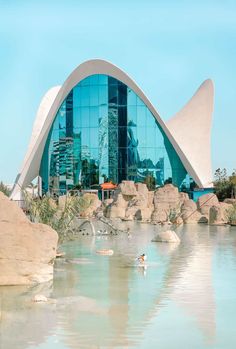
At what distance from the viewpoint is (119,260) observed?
1162cm

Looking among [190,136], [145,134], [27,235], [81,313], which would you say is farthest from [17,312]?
[190,136]

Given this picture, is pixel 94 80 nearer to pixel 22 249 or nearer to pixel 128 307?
pixel 22 249

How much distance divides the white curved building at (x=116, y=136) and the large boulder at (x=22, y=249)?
92.6ft

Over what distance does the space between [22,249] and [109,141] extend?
29.3 meters

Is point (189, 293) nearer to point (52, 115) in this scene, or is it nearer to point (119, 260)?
point (119, 260)

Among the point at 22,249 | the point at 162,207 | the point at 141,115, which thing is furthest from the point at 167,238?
the point at 141,115

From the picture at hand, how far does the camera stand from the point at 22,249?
8.41 metres

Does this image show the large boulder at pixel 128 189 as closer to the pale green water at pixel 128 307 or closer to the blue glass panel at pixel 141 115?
the blue glass panel at pixel 141 115

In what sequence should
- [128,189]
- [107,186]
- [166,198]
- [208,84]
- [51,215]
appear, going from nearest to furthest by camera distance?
[51,215] → [166,198] → [128,189] → [107,186] → [208,84]

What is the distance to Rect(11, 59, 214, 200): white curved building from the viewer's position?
37.6 m

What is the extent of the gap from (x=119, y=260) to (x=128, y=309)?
15.0 ft

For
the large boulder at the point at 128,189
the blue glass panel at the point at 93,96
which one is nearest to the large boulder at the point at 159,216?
the large boulder at the point at 128,189

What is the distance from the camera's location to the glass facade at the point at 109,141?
123 ft

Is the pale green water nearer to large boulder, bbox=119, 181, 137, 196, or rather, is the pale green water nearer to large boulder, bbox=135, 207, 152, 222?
large boulder, bbox=135, 207, 152, 222
